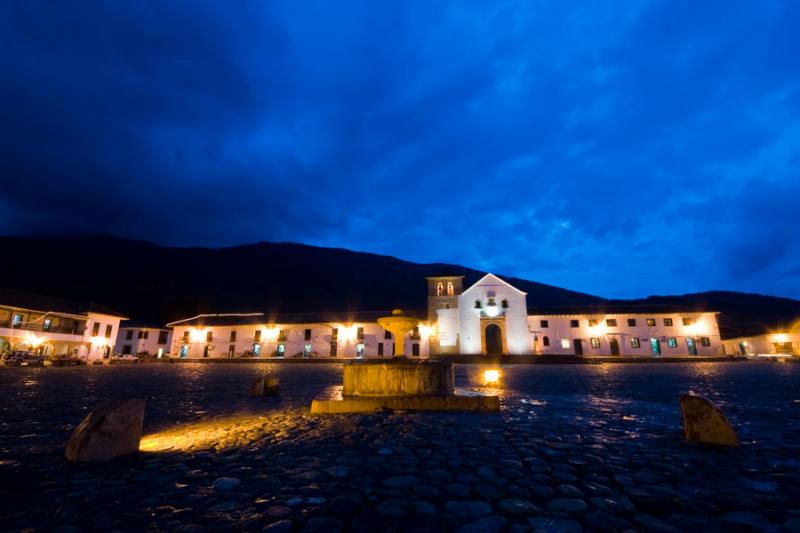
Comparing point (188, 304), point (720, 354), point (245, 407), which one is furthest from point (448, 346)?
point (188, 304)

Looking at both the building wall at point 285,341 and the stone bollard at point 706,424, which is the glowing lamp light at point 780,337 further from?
the stone bollard at point 706,424

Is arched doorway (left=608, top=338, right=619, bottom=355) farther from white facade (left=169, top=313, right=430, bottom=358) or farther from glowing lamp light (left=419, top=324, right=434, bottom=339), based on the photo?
white facade (left=169, top=313, right=430, bottom=358)

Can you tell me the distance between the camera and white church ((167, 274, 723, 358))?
3866 cm

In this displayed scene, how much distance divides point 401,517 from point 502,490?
1.06m

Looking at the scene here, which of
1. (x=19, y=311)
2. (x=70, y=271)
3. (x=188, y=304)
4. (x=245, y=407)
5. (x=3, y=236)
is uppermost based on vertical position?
(x=3, y=236)

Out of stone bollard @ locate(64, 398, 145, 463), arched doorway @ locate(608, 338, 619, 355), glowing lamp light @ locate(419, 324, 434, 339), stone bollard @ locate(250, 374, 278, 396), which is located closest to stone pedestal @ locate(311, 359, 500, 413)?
stone bollard @ locate(64, 398, 145, 463)

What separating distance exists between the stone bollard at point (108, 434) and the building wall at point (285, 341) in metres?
37.4

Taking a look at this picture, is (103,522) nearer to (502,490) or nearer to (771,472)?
(502,490)

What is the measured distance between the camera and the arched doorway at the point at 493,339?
39.6 metres

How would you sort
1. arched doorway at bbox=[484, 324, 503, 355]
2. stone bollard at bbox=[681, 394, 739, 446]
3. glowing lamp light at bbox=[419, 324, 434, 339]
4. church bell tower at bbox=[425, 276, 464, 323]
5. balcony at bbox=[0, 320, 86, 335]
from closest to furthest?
stone bollard at bbox=[681, 394, 739, 446] < balcony at bbox=[0, 320, 86, 335] < arched doorway at bbox=[484, 324, 503, 355] < glowing lamp light at bbox=[419, 324, 434, 339] < church bell tower at bbox=[425, 276, 464, 323]

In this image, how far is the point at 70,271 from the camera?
99125 mm

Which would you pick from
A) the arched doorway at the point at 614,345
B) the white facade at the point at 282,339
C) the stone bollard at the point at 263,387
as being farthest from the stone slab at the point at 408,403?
the arched doorway at the point at 614,345

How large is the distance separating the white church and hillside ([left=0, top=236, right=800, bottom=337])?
40.5 meters

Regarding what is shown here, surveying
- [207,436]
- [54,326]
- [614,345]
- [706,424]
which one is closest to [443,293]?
[614,345]
